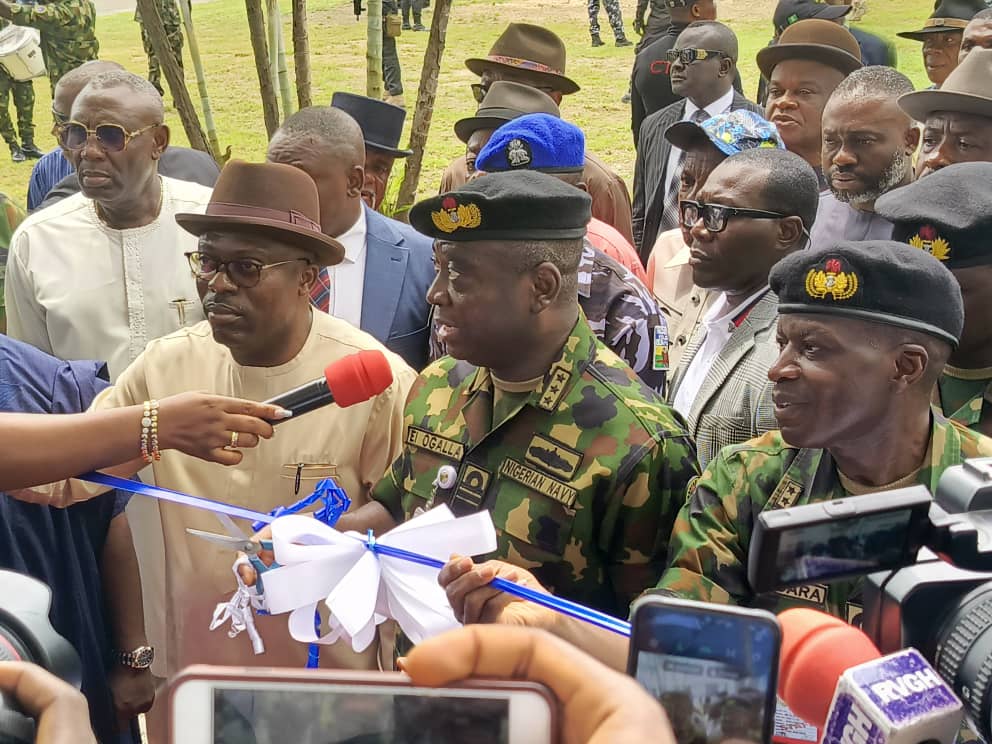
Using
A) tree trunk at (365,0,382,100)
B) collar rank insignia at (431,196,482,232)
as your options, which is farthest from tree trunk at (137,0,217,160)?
collar rank insignia at (431,196,482,232)

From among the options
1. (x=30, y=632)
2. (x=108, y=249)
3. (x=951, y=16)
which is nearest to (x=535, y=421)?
(x=30, y=632)

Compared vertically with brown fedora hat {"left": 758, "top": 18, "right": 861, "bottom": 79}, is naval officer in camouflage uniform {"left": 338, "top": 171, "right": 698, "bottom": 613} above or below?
below

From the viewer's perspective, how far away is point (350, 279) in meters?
4.61

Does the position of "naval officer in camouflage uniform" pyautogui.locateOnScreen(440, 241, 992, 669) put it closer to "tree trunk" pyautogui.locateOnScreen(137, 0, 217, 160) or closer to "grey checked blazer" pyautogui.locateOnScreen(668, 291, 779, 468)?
"grey checked blazer" pyautogui.locateOnScreen(668, 291, 779, 468)

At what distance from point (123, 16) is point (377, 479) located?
2305 cm

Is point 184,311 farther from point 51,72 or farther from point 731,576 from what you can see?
point 51,72

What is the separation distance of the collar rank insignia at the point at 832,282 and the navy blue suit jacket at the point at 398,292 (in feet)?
7.47

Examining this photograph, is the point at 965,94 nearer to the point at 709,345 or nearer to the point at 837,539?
the point at 709,345

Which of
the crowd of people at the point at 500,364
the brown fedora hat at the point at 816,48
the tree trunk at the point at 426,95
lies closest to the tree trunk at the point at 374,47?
the tree trunk at the point at 426,95

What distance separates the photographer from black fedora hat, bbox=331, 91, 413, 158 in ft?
18.9

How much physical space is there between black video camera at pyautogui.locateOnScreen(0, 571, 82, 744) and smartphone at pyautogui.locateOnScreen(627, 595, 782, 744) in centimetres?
66

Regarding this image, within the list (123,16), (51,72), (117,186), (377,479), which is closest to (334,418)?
(377,479)

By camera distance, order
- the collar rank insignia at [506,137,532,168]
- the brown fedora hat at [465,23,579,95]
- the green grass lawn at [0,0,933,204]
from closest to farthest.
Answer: the collar rank insignia at [506,137,532,168], the brown fedora hat at [465,23,579,95], the green grass lawn at [0,0,933,204]

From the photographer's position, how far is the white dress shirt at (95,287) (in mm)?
4406
